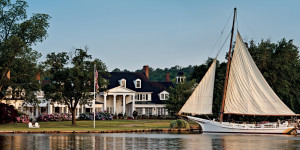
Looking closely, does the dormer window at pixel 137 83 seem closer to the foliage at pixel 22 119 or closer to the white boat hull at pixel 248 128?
the foliage at pixel 22 119

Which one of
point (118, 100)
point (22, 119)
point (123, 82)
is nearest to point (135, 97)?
point (118, 100)

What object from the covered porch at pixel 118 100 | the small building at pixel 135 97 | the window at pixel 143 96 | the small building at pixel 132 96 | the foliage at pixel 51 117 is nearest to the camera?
the foliage at pixel 51 117

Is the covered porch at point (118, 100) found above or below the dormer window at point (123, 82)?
below

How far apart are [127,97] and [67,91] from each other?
36.5 metres

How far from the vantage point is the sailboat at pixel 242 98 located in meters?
51.0

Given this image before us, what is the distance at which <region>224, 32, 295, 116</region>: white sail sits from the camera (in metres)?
50.8

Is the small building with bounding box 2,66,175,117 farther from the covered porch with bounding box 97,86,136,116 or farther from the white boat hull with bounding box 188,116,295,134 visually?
the white boat hull with bounding box 188,116,295,134

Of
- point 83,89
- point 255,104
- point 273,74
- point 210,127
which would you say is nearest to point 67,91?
point 83,89

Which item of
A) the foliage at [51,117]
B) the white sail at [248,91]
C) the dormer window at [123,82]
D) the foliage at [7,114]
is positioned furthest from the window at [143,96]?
the white sail at [248,91]

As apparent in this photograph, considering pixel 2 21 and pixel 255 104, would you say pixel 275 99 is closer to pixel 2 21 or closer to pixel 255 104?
pixel 255 104

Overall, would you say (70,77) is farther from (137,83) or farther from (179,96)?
(137,83)

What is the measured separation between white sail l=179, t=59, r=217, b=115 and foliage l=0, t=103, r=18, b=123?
935 inches

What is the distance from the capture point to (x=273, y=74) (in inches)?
2527

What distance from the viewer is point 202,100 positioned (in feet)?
170
